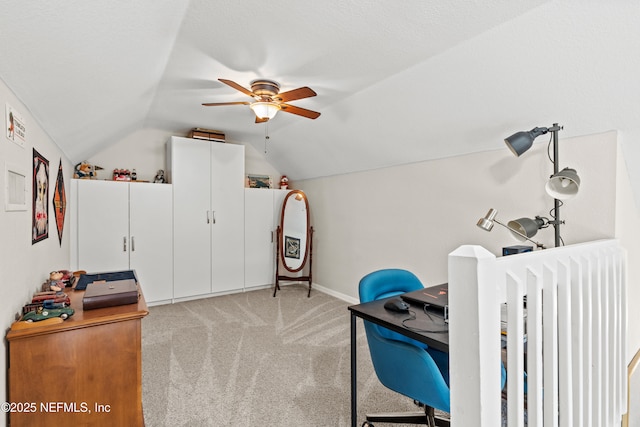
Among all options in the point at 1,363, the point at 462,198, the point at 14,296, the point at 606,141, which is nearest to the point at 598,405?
the point at 606,141

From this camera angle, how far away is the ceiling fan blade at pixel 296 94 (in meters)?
2.24

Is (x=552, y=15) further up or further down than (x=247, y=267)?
further up

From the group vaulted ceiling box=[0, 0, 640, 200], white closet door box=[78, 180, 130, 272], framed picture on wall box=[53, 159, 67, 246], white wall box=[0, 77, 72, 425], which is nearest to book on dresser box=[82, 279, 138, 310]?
white wall box=[0, 77, 72, 425]

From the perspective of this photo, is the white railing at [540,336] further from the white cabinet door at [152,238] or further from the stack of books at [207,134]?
Result: the stack of books at [207,134]

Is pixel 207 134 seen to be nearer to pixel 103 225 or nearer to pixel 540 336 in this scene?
pixel 103 225

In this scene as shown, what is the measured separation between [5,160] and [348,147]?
291 cm

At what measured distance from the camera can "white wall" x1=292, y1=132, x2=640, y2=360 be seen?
211 centimetres

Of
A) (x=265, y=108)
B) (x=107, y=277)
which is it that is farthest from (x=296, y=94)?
(x=107, y=277)

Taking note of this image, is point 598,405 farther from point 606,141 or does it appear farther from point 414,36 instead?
point 414,36

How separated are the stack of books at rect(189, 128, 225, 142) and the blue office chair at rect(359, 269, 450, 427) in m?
3.28

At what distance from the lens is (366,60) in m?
2.20

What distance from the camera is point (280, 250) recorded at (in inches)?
187

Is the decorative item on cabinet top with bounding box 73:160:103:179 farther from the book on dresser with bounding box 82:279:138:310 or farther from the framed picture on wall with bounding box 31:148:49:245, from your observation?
the book on dresser with bounding box 82:279:138:310

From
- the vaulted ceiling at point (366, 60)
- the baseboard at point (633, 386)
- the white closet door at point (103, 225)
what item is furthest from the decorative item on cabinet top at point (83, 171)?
the baseboard at point (633, 386)
